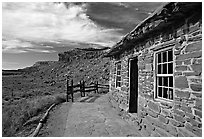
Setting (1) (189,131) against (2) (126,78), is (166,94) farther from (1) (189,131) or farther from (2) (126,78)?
(2) (126,78)

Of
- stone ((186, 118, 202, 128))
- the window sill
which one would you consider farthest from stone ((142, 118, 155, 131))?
stone ((186, 118, 202, 128))

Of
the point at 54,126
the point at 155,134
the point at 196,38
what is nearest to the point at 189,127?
the point at 155,134

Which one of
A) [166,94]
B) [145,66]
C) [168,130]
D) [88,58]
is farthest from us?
[88,58]

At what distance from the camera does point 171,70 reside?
4.98m

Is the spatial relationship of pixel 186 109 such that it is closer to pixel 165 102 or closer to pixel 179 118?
pixel 179 118

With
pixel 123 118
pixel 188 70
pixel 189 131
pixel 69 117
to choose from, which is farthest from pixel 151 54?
pixel 69 117

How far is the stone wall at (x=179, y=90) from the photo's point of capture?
12.4 feet

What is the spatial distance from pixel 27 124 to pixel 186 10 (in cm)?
710

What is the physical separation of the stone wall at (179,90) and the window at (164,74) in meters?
0.18

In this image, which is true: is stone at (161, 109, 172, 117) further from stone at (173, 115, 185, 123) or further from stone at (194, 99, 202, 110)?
stone at (194, 99, 202, 110)

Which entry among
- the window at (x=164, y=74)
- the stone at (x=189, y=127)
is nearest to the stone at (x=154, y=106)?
the window at (x=164, y=74)

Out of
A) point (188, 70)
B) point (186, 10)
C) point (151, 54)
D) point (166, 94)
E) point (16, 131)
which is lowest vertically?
point (16, 131)

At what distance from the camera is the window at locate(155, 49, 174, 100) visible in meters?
4.97

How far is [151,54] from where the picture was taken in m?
5.69
